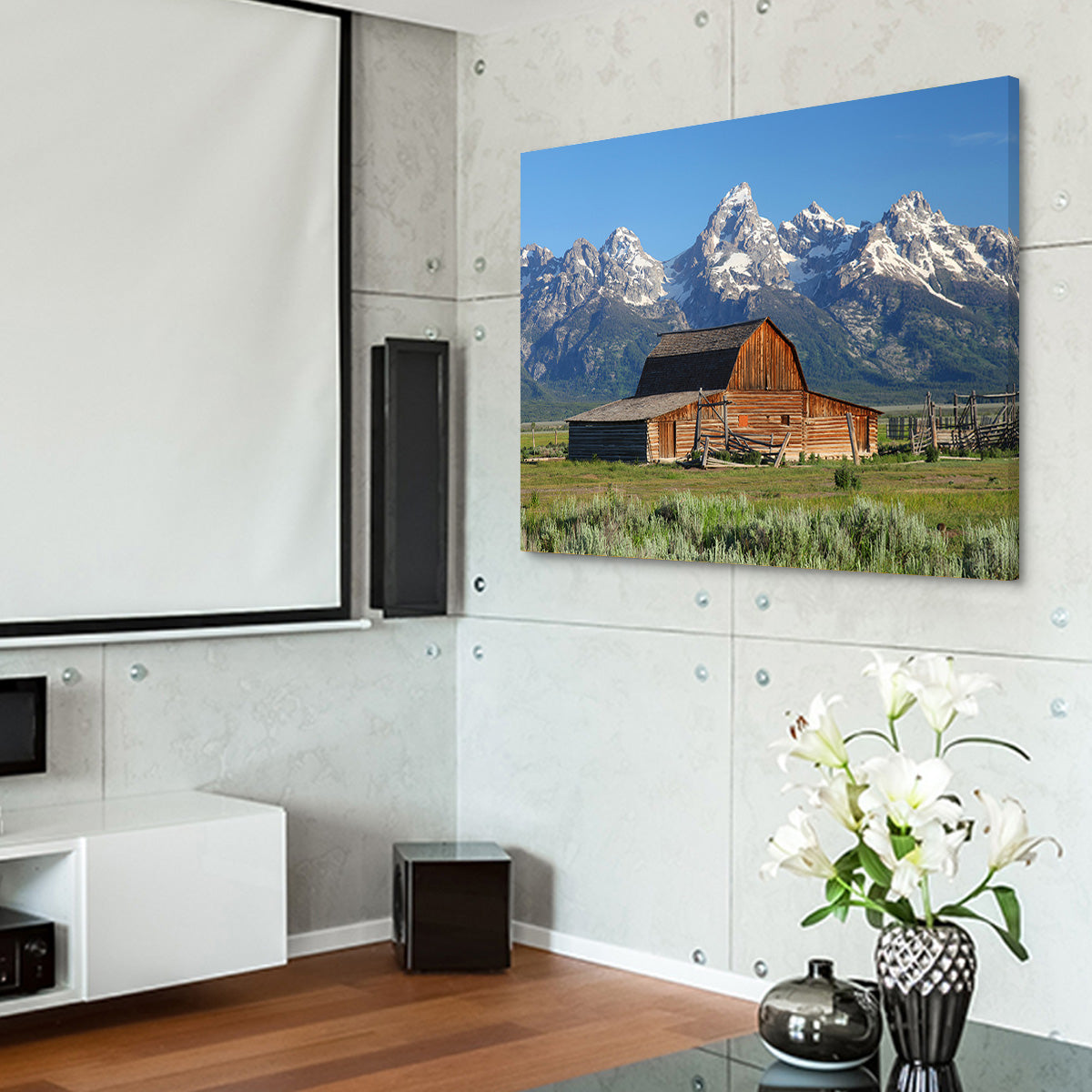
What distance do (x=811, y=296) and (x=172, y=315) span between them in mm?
1815

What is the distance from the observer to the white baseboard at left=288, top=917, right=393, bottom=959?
5.02m

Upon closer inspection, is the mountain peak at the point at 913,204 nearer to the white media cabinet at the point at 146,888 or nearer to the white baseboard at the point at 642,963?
the white baseboard at the point at 642,963

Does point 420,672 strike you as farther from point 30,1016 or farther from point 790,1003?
point 790,1003

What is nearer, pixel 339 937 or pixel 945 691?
pixel 945 691

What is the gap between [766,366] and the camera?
14.7 ft

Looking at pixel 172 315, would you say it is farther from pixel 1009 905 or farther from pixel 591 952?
pixel 1009 905

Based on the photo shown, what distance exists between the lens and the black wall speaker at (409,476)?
16.8 ft

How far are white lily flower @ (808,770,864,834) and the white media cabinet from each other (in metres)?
2.38

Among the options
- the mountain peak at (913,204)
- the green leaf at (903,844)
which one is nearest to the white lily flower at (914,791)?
the green leaf at (903,844)

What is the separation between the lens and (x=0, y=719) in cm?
436

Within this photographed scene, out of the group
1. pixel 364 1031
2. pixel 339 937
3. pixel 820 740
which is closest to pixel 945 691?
pixel 820 740

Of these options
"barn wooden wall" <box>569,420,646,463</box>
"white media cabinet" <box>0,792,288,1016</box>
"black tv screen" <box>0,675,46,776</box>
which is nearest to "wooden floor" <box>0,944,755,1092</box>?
"white media cabinet" <box>0,792,288,1016</box>

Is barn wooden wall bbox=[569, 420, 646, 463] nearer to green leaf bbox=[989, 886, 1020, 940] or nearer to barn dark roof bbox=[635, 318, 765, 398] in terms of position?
barn dark roof bbox=[635, 318, 765, 398]

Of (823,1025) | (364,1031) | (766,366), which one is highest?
(766,366)
